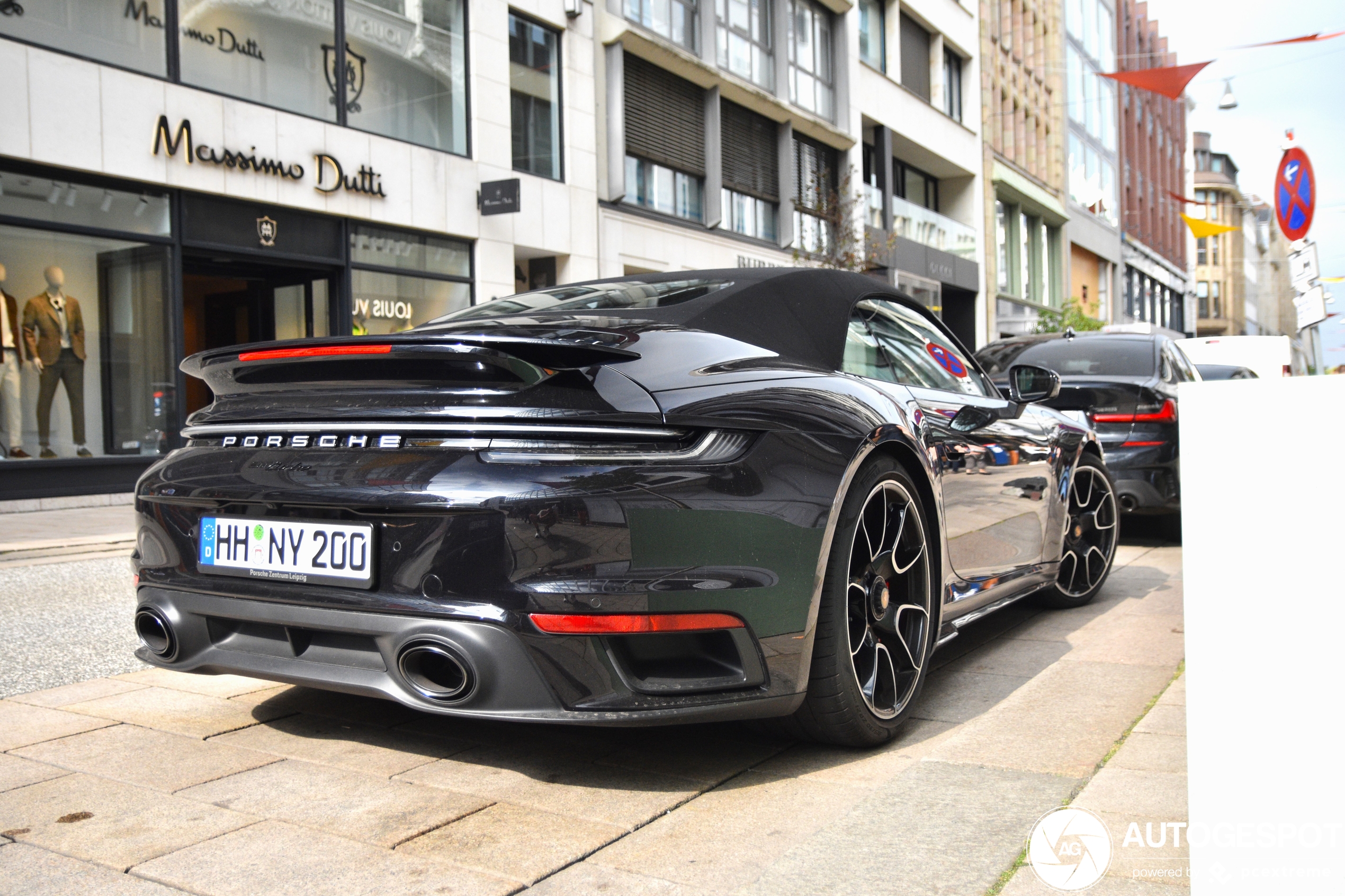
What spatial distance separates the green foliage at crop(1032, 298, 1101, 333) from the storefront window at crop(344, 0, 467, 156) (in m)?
22.4

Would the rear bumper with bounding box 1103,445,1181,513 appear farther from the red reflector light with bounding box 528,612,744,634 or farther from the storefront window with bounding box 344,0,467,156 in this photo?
the storefront window with bounding box 344,0,467,156

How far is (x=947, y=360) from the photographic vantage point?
13.4 feet

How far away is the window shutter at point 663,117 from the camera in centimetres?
1814

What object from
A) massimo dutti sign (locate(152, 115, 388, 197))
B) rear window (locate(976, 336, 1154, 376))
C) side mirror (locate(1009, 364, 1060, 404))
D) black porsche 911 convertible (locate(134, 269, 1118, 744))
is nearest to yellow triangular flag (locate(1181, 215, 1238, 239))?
massimo dutti sign (locate(152, 115, 388, 197))

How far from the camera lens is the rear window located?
752 cm

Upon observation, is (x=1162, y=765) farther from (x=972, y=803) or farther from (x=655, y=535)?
(x=655, y=535)

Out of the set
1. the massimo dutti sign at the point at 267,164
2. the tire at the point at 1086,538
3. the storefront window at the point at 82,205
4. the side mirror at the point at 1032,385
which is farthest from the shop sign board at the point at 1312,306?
the storefront window at the point at 82,205

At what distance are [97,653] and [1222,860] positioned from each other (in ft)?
13.1

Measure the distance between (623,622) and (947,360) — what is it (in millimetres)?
2143

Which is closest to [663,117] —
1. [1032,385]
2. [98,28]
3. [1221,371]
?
[98,28]

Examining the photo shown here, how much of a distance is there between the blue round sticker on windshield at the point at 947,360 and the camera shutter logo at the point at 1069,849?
190cm

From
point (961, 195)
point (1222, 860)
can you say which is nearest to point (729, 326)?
point (1222, 860)

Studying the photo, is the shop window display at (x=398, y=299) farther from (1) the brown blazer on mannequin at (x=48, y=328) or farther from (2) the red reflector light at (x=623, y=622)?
(2) the red reflector light at (x=623, y=622)

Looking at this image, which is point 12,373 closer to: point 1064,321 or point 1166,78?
point 1166,78
